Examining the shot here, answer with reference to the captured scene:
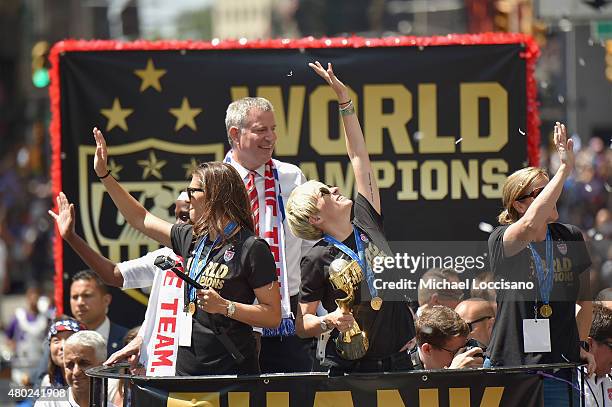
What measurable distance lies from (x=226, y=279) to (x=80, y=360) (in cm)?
186

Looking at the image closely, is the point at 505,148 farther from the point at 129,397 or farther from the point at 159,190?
the point at 129,397

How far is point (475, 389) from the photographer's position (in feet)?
20.2

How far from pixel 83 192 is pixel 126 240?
41 centimetres

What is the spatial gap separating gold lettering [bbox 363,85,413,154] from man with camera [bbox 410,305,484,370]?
8.15 ft

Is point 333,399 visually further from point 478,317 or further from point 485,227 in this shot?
point 485,227

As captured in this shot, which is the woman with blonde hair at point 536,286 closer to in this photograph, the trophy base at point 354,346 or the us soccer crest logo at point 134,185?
the trophy base at point 354,346

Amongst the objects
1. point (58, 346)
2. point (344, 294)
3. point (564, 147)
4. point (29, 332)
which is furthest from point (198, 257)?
point (29, 332)

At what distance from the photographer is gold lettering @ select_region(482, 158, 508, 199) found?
29.7ft

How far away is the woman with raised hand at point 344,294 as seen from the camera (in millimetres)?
6129

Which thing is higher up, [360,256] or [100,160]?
[100,160]

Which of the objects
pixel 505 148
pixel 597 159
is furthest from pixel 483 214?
pixel 597 159

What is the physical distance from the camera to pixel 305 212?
6285 mm

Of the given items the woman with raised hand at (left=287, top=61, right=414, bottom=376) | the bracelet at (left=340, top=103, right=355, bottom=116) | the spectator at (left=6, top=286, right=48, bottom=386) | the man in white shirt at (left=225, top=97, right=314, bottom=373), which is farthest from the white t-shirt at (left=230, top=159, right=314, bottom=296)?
the spectator at (left=6, top=286, right=48, bottom=386)

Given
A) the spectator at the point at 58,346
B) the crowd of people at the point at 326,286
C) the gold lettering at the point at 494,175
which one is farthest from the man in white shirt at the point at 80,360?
the gold lettering at the point at 494,175
